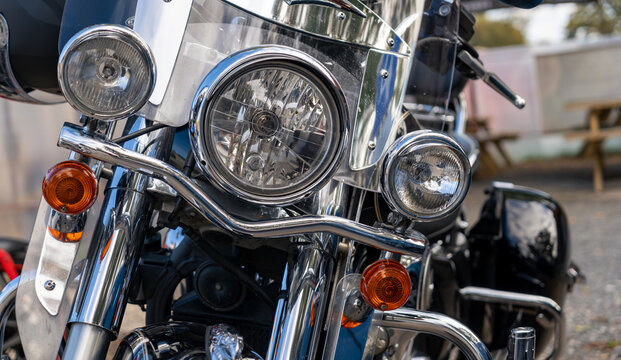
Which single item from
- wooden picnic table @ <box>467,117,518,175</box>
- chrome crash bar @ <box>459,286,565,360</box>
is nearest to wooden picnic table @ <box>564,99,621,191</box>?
wooden picnic table @ <box>467,117,518,175</box>

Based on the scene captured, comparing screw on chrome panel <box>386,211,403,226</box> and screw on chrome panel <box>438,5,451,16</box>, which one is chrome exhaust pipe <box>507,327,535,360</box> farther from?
screw on chrome panel <box>438,5,451,16</box>

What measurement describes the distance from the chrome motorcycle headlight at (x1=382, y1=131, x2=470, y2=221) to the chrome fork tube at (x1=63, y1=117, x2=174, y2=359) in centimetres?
47

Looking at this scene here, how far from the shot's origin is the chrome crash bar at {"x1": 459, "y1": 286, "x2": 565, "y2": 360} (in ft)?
6.73

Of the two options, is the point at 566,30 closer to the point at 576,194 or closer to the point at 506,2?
the point at 576,194

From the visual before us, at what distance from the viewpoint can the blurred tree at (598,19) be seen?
21703 mm

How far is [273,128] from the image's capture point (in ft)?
4.17

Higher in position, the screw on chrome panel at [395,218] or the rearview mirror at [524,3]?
the rearview mirror at [524,3]

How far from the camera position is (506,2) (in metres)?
1.57

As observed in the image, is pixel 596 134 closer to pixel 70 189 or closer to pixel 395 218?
pixel 395 218

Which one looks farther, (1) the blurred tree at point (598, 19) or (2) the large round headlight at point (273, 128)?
(1) the blurred tree at point (598, 19)

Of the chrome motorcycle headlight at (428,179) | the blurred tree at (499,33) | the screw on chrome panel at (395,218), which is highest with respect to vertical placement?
the blurred tree at (499,33)

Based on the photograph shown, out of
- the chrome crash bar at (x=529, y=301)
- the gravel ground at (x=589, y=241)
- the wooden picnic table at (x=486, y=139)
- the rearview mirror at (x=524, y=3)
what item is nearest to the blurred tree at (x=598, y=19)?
the gravel ground at (x=589, y=241)

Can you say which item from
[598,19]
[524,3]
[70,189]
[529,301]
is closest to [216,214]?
[70,189]

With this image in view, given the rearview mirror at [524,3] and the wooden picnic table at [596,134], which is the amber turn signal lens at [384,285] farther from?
the wooden picnic table at [596,134]
